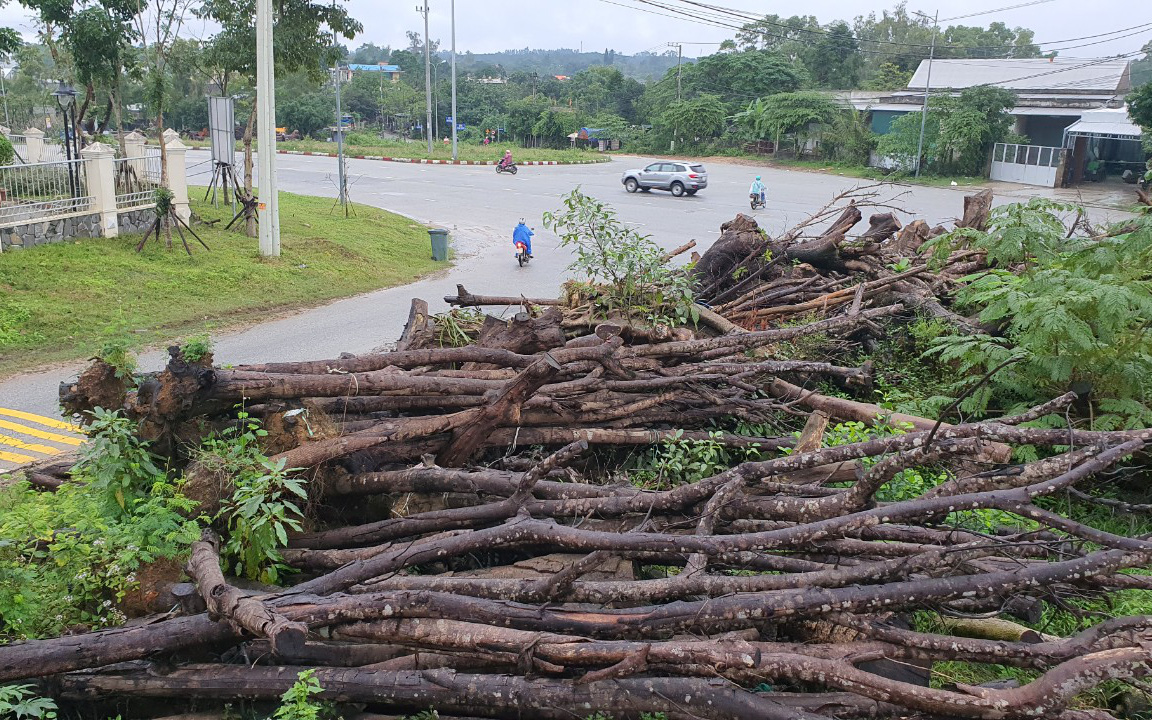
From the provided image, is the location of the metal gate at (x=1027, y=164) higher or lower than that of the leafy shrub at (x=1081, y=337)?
higher

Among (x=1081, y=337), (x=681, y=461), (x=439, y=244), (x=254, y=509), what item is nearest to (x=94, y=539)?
(x=254, y=509)

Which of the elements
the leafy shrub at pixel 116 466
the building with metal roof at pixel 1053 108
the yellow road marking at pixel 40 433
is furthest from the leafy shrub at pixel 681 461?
the building with metal roof at pixel 1053 108

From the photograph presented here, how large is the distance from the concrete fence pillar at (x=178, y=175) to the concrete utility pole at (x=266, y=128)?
105 inches

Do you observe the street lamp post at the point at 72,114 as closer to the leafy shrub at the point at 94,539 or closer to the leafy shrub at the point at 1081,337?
the leafy shrub at the point at 94,539

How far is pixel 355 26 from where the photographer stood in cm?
1836

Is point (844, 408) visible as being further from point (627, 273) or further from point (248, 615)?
point (248, 615)

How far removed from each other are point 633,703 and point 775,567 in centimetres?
105

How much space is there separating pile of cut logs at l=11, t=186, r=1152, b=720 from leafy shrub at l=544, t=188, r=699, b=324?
181 centimetres

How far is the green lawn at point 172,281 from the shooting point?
11.4 meters

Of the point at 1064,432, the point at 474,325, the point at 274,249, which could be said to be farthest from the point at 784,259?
the point at 274,249

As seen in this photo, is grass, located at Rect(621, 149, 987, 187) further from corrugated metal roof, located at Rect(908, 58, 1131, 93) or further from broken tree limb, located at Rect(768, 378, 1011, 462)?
broken tree limb, located at Rect(768, 378, 1011, 462)

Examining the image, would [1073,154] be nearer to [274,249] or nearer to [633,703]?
[274,249]

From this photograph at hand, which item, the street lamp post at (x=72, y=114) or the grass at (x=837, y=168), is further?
the grass at (x=837, y=168)

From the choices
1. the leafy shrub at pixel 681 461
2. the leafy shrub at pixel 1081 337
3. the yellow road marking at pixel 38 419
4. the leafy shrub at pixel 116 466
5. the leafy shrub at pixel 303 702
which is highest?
the leafy shrub at pixel 1081 337
